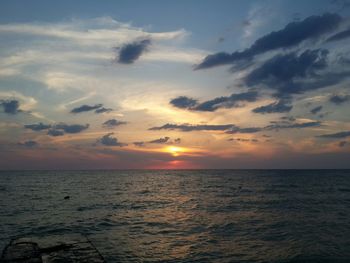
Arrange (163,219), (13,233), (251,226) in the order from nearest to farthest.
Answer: (13,233) < (251,226) < (163,219)

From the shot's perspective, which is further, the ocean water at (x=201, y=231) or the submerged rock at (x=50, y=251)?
the ocean water at (x=201, y=231)

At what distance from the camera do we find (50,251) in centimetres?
2278

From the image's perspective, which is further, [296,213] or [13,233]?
[296,213]

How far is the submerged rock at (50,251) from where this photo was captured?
67.9ft

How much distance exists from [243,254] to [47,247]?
14.1 m

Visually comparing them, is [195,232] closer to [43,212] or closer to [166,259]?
[166,259]

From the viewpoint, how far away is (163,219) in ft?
138

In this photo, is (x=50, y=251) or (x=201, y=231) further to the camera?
(x=201, y=231)

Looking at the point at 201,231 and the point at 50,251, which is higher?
the point at 50,251

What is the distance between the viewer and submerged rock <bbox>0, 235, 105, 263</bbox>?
20703 millimetres

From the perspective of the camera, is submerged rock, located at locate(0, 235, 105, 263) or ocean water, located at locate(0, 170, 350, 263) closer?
submerged rock, located at locate(0, 235, 105, 263)

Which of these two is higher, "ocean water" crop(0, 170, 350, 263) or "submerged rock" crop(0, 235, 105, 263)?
"submerged rock" crop(0, 235, 105, 263)

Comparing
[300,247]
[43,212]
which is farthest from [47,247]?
[43,212]

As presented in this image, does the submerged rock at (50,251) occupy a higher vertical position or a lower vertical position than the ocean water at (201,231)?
higher
